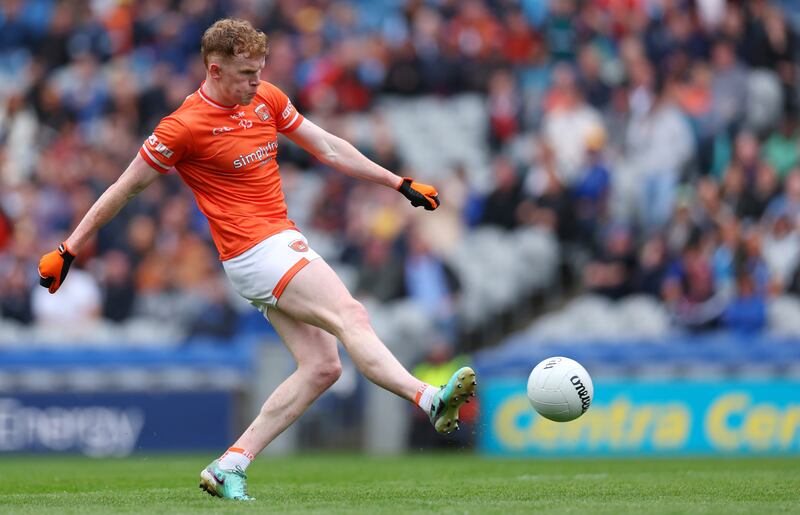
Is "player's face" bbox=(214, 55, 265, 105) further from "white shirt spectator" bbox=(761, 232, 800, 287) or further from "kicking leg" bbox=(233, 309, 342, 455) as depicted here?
"white shirt spectator" bbox=(761, 232, 800, 287)

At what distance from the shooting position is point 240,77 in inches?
304

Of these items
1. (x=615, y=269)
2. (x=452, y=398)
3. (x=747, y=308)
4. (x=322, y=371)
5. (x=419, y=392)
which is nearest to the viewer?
(x=452, y=398)

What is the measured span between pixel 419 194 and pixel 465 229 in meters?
10.1

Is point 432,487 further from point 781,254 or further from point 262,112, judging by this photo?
point 781,254

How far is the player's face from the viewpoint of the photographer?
770cm

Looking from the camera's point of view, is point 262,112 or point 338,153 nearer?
point 262,112

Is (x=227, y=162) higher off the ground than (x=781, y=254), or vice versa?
(x=781, y=254)

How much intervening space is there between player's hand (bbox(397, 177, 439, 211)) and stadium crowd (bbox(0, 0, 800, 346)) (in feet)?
25.2

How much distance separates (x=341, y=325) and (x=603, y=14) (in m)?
13.7

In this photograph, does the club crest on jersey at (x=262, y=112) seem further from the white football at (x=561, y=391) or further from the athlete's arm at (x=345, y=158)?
the white football at (x=561, y=391)

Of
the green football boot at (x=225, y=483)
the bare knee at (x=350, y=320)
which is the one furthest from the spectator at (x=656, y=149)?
the green football boot at (x=225, y=483)

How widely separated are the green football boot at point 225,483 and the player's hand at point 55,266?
1352mm

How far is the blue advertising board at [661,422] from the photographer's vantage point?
14312 millimetres

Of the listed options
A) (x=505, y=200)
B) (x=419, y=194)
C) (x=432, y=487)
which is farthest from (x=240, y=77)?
(x=505, y=200)
